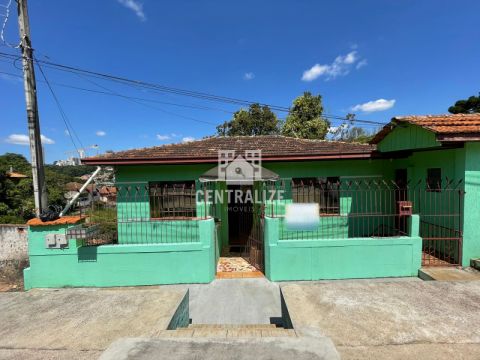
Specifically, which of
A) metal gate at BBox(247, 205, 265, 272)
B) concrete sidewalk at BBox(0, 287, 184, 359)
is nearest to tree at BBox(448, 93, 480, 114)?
metal gate at BBox(247, 205, 265, 272)

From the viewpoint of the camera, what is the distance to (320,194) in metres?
Result: 8.79

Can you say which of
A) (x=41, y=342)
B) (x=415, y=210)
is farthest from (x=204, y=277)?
(x=415, y=210)

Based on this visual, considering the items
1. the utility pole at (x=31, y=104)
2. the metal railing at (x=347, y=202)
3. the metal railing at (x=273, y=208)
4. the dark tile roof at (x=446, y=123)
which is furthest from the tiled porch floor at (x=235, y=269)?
the dark tile roof at (x=446, y=123)

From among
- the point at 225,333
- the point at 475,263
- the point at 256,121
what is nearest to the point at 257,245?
the point at 225,333

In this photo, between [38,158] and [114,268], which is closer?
[114,268]

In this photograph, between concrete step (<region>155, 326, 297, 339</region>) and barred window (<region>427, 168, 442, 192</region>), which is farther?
barred window (<region>427, 168, 442, 192</region>)

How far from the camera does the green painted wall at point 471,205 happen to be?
596 cm

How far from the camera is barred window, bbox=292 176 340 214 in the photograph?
8591mm

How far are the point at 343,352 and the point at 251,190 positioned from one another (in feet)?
21.7

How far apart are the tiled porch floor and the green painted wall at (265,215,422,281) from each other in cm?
75

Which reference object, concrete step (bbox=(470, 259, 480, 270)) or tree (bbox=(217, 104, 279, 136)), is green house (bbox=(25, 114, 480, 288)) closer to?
concrete step (bbox=(470, 259, 480, 270))

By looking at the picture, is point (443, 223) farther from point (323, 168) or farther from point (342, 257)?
point (323, 168)

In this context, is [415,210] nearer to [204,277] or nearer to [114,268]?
[204,277]

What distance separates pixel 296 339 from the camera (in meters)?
2.84
